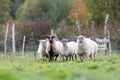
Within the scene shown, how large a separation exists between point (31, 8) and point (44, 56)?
1596 inches

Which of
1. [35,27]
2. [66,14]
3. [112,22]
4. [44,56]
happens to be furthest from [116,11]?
[44,56]

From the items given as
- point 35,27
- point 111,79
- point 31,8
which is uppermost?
point 31,8

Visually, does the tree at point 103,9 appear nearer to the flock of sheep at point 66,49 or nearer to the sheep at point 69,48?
the flock of sheep at point 66,49

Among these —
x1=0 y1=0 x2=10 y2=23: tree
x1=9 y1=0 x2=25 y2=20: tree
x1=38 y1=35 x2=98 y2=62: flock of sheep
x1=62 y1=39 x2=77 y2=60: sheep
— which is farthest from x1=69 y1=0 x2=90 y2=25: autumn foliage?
x1=38 y1=35 x2=98 y2=62: flock of sheep

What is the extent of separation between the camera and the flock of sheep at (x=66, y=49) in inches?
878

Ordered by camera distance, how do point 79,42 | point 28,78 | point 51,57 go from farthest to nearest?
point 51,57
point 79,42
point 28,78

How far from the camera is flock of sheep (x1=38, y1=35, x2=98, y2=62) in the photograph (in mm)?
22297

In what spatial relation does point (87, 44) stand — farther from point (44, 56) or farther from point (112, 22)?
point (112, 22)

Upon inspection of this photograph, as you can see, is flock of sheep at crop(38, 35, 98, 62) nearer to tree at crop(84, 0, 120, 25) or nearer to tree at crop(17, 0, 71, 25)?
tree at crop(84, 0, 120, 25)

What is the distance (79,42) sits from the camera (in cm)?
2227

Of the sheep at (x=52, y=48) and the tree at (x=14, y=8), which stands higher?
the tree at (x=14, y=8)

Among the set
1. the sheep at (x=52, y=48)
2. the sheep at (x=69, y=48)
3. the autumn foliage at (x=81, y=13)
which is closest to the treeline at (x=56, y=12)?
the autumn foliage at (x=81, y=13)

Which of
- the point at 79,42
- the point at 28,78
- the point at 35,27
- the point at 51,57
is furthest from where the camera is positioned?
the point at 35,27

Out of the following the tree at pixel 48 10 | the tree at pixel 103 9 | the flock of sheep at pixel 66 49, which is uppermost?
the tree at pixel 48 10
